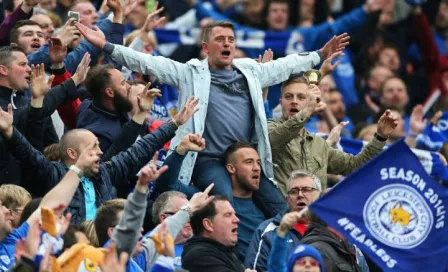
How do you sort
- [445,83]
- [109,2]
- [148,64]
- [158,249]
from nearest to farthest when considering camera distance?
[158,249] → [148,64] → [109,2] → [445,83]

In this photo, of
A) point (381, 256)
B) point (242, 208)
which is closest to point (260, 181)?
point (242, 208)

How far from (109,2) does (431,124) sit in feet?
13.7

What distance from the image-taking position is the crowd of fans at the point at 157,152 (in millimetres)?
10719

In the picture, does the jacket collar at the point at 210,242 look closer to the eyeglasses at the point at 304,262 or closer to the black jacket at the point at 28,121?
the eyeglasses at the point at 304,262

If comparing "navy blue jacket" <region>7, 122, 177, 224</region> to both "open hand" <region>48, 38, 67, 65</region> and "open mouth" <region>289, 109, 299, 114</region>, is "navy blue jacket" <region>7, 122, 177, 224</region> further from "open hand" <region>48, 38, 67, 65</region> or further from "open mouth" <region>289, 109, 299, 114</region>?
"open mouth" <region>289, 109, 299, 114</region>

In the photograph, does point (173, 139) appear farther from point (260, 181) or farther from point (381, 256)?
point (381, 256)

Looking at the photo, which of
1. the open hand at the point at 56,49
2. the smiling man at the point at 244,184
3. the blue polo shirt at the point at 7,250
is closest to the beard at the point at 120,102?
the open hand at the point at 56,49

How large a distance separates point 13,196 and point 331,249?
7.86ft

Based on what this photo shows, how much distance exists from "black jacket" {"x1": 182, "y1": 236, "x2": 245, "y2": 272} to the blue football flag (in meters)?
1.17

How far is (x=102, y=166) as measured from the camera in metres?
12.8

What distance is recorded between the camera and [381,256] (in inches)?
424

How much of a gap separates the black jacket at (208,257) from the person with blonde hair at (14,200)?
1.23 meters

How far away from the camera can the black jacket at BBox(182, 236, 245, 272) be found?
1173cm

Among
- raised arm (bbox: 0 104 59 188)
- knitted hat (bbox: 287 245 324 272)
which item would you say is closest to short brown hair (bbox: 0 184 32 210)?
raised arm (bbox: 0 104 59 188)
